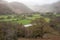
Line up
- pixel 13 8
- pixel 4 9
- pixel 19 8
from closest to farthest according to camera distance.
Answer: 1. pixel 4 9
2. pixel 13 8
3. pixel 19 8

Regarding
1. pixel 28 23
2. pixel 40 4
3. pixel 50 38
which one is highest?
pixel 40 4

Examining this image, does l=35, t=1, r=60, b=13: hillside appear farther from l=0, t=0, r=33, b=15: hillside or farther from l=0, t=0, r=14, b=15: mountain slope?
l=0, t=0, r=14, b=15: mountain slope

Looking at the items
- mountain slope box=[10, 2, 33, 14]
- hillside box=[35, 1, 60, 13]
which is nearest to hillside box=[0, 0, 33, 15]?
mountain slope box=[10, 2, 33, 14]

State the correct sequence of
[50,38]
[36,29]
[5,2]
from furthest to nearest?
1. [5,2]
2. [36,29]
3. [50,38]

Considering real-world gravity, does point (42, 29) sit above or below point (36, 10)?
below

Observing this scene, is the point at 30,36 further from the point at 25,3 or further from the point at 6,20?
the point at 25,3

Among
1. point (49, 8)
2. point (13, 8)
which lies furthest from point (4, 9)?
point (49, 8)

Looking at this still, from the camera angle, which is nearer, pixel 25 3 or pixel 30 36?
pixel 30 36

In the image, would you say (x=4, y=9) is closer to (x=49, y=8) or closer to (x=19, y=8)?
(x=19, y=8)

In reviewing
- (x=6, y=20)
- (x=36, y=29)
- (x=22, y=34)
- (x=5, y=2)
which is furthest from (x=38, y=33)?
(x=5, y=2)

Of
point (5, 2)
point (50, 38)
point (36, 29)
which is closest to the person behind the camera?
point (50, 38)

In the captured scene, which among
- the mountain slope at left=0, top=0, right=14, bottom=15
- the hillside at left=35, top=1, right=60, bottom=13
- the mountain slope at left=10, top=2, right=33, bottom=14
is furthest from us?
the hillside at left=35, top=1, right=60, bottom=13
